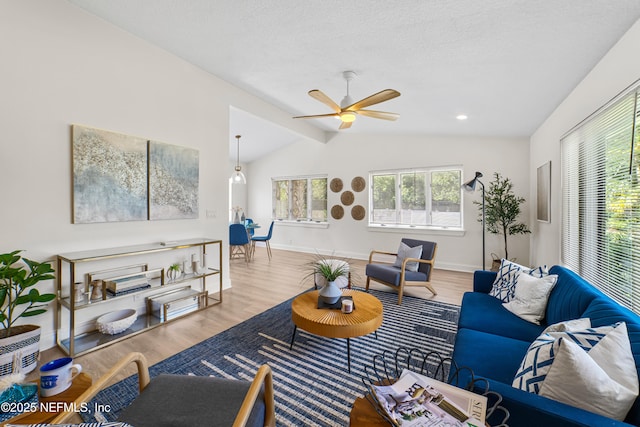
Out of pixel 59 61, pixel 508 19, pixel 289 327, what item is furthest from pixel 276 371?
pixel 59 61

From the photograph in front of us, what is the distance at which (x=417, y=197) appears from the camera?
5777 millimetres

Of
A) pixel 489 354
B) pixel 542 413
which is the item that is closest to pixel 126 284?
pixel 489 354

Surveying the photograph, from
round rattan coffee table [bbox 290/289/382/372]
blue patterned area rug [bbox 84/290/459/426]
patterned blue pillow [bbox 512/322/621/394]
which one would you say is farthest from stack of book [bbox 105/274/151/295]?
patterned blue pillow [bbox 512/322/621/394]

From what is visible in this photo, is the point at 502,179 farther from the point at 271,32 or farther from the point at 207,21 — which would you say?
the point at 207,21

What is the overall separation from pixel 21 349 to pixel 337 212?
5.47 metres

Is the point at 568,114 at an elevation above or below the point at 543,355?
above

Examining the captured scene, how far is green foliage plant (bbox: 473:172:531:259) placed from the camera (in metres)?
4.53

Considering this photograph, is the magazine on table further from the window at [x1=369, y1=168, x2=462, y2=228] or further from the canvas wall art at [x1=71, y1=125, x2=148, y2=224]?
the window at [x1=369, y1=168, x2=462, y2=228]

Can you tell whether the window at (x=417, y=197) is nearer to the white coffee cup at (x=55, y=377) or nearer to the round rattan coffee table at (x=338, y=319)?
the round rattan coffee table at (x=338, y=319)

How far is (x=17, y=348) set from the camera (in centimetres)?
200

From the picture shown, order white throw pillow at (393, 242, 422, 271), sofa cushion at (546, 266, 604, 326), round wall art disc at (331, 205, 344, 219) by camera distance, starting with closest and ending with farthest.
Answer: sofa cushion at (546, 266, 604, 326)
white throw pillow at (393, 242, 422, 271)
round wall art disc at (331, 205, 344, 219)

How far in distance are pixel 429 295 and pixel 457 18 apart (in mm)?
3226

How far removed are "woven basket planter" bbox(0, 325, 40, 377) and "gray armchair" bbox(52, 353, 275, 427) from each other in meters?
1.41

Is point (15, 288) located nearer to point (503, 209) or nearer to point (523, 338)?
point (523, 338)
